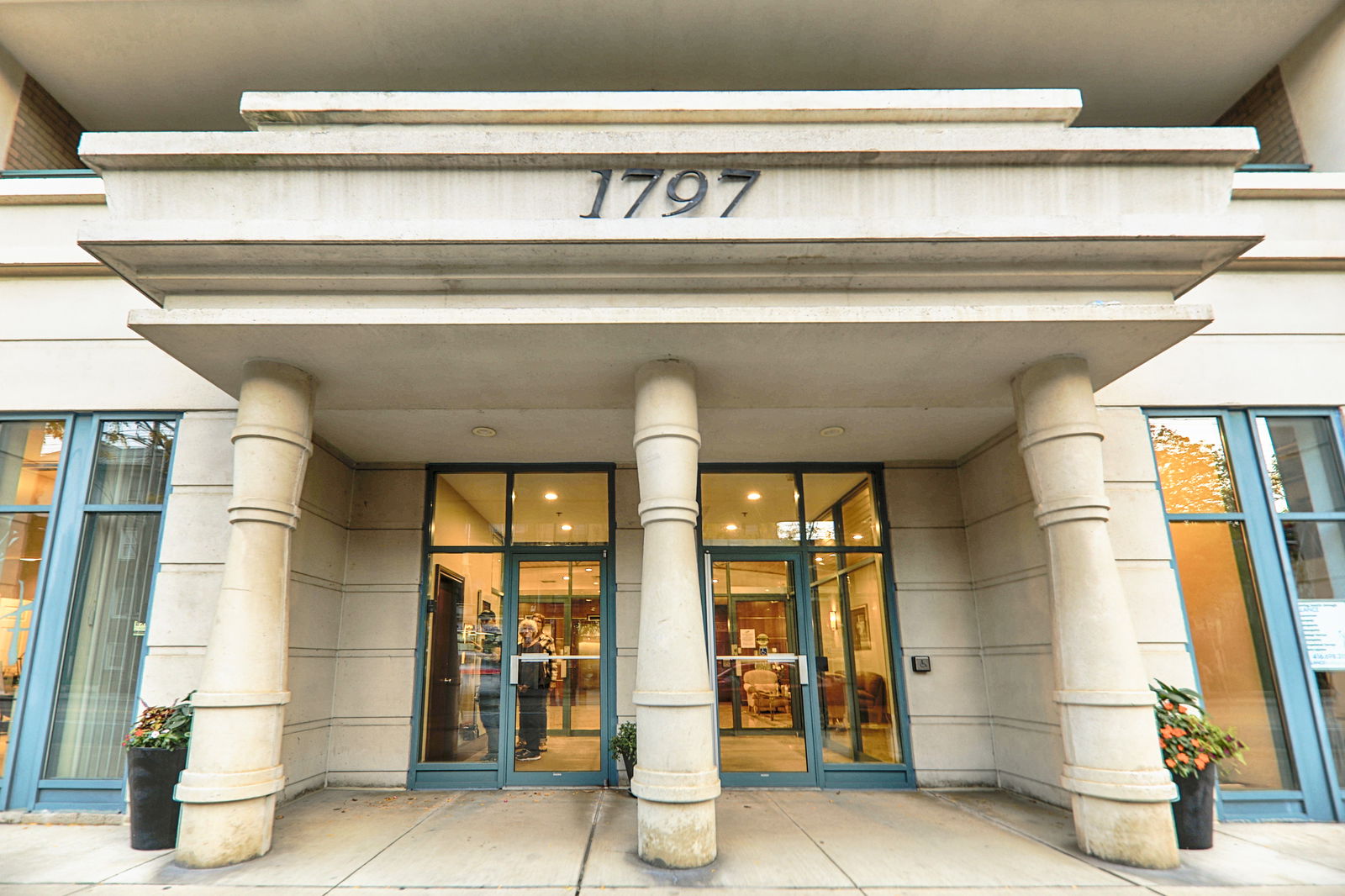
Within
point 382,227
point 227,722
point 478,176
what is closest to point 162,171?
point 382,227

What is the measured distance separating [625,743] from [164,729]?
3.67 meters

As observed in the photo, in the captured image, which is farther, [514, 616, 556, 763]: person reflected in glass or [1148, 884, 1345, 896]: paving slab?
[514, 616, 556, 763]: person reflected in glass

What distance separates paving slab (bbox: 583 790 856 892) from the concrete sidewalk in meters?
0.02

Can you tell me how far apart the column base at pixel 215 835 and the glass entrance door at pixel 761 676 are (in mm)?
4242

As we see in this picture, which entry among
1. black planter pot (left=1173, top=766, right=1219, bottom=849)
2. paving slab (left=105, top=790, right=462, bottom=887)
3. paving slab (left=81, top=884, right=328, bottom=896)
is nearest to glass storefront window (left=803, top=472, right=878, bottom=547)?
black planter pot (left=1173, top=766, right=1219, bottom=849)

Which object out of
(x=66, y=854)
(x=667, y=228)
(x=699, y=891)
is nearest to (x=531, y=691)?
(x=699, y=891)

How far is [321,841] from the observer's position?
216 inches

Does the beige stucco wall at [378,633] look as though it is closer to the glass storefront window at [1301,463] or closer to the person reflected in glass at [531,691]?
the person reflected in glass at [531,691]

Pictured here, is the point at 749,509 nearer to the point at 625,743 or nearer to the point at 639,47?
the point at 625,743

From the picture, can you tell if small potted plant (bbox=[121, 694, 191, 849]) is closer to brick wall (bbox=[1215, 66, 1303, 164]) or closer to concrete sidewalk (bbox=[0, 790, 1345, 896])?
concrete sidewalk (bbox=[0, 790, 1345, 896])

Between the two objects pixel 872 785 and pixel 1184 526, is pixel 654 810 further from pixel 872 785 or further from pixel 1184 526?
pixel 1184 526

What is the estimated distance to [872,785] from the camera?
743 centimetres

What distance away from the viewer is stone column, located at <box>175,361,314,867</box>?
15.6ft

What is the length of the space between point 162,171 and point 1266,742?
9393mm
